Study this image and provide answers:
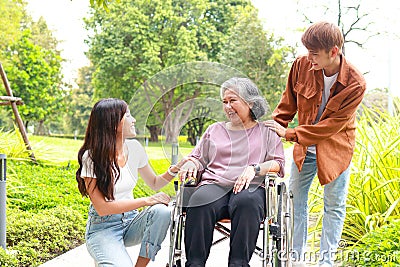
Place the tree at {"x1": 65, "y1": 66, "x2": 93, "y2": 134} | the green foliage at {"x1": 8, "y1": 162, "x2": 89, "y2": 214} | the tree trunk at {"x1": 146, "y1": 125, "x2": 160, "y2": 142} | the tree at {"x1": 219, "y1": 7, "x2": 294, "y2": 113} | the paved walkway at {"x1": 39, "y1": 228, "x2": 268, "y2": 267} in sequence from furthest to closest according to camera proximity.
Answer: the tree at {"x1": 65, "y1": 66, "x2": 93, "y2": 134}
the tree at {"x1": 219, "y1": 7, "x2": 294, "y2": 113}
the green foliage at {"x1": 8, "y1": 162, "x2": 89, "y2": 214}
the paved walkway at {"x1": 39, "y1": 228, "x2": 268, "y2": 267}
the tree trunk at {"x1": 146, "y1": 125, "x2": 160, "y2": 142}

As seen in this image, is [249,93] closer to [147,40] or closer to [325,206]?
[325,206]

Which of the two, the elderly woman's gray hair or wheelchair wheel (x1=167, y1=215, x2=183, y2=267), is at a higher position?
the elderly woman's gray hair

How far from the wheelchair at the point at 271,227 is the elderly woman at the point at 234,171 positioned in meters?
0.04

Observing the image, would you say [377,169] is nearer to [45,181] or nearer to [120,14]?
[45,181]

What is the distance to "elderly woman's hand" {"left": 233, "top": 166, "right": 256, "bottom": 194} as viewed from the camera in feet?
7.78

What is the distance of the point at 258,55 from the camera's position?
14852 millimetres

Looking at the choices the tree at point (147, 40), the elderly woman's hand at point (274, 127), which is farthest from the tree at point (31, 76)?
the elderly woman's hand at point (274, 127)

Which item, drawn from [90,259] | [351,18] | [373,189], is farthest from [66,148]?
[373,189]

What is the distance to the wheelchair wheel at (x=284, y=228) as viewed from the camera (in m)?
2.33

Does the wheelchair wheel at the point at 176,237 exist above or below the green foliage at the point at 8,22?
below

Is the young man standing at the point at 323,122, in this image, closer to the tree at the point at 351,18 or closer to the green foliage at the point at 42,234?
the green foliage at the point at 42,234

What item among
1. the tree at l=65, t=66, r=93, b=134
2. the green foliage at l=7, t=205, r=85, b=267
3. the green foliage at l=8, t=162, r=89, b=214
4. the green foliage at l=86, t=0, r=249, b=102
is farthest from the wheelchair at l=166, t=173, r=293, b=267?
the tree at l=65, t=66, r=93, b=134

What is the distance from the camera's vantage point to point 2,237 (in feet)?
10.0

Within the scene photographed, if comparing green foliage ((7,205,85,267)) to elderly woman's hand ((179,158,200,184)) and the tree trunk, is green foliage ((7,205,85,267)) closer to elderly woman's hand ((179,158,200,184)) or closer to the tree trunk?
elderly woman's hand ((179,158,200,184))
